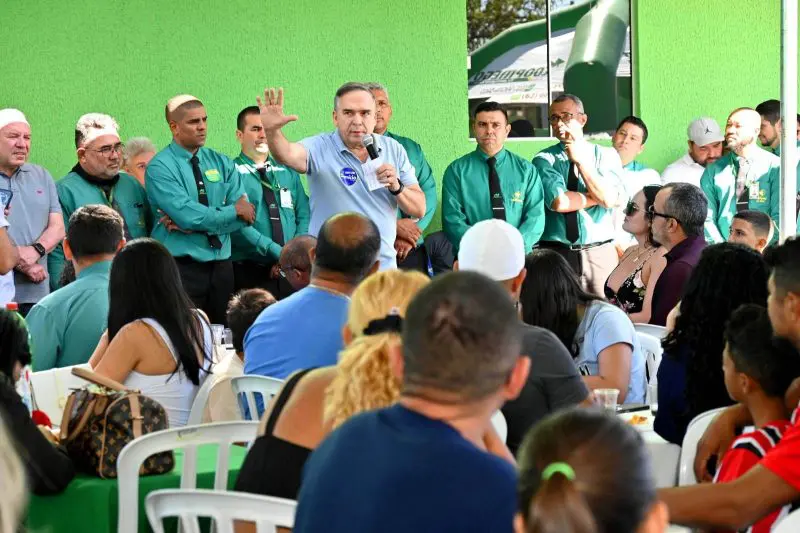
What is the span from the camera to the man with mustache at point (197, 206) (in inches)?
275

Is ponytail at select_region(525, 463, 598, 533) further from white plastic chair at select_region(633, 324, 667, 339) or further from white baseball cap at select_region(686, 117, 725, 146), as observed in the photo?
white baseball cap at select_region(686, 117, 725, 146)

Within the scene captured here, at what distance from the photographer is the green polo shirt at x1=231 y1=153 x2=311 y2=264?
25.0 ft

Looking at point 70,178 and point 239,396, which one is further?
point 70,178

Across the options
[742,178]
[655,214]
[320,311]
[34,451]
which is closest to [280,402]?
[34,451]

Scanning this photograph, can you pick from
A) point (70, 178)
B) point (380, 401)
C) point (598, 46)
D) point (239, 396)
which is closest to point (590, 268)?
point (598, 46)

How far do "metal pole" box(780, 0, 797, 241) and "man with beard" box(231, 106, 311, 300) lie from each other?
3.45 meters

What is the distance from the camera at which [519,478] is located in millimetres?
1680

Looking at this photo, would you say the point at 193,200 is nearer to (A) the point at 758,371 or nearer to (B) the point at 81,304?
(B) the point at 81,304

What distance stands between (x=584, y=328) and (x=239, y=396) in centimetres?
128

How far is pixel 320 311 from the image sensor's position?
12.7ft

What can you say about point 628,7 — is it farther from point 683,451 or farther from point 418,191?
point 683,451

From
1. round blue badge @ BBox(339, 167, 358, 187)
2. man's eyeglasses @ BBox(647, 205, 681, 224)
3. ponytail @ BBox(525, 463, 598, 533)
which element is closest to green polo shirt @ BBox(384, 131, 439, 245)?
round blue badge @ BBox(339, 167, 358, 187)

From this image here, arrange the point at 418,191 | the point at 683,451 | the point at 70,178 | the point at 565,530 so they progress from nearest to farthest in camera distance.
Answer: the point at 565,530
the point at 683,451
the point at 418,191
the point at 70,178

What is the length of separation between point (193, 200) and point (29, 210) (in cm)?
93
